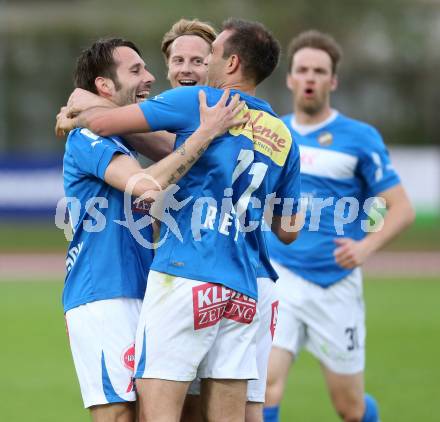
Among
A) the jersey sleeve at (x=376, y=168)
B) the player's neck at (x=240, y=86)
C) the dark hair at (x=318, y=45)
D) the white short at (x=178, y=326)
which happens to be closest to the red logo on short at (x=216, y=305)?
the white short at (x=178, y=326)

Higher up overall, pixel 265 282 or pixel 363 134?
pixel 363 134

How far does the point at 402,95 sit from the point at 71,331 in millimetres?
26848

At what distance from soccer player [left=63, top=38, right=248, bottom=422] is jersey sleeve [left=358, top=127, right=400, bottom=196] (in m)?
2.52

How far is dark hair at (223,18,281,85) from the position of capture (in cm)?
445

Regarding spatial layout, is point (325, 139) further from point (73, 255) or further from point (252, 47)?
point (73, 255)

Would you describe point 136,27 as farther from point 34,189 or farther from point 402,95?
point 34,189

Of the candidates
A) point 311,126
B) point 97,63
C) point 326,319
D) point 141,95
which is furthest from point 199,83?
point 326,319

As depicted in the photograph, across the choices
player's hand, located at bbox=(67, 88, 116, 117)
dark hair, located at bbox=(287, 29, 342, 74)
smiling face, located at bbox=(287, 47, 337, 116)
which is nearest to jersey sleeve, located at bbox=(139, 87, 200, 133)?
player's hand, located at bbox=(67, 88, 116, 117)

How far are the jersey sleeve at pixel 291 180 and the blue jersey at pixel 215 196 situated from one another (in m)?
0.24

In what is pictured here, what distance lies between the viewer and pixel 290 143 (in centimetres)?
458

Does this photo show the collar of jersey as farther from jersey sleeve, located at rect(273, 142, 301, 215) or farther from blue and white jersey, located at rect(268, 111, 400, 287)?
jersey sleeve, located at rect(273, 142, 301, 215)

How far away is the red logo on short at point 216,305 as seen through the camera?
4230 mm

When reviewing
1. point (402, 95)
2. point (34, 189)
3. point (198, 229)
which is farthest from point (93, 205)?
point (402, 95)

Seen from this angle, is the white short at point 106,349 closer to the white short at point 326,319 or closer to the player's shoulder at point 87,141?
the player's shoulder at point 87,141
